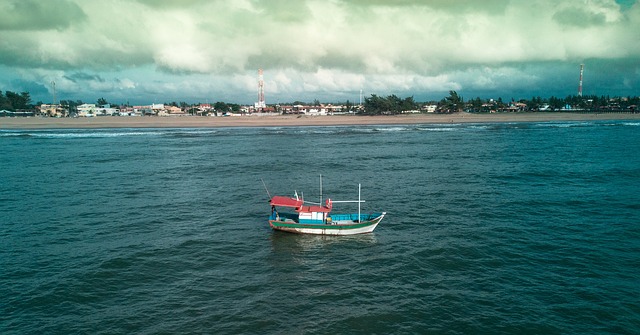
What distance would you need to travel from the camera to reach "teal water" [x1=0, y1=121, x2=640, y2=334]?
19953 millimetres

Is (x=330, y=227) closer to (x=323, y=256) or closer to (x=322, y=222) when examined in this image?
(x=322, y=222)

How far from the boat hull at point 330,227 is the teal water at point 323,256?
2.01 feet

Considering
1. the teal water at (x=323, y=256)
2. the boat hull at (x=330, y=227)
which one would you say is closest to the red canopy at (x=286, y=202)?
the boat hull at (x=330, y=227)

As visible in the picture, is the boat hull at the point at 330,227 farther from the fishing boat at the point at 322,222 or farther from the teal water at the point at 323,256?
the teal water at the point at 323,256

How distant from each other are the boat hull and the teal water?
0.61 metres

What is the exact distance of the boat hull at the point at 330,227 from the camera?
31.6m

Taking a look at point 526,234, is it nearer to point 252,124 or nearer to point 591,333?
point 591,333

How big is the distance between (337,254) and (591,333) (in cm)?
1523

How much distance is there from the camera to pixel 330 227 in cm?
3177

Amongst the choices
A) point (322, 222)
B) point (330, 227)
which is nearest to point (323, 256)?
point (330, 227)

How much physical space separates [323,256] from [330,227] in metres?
4.10

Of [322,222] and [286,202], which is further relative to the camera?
[286,202]

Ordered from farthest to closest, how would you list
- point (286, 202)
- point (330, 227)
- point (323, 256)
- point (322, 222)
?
point (286, 202) < point (322, 222) < point (330, 227) < point (323, 256)

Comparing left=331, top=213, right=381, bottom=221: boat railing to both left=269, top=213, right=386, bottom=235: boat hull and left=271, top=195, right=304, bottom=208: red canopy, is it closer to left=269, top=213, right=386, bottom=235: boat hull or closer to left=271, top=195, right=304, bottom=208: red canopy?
left=269, top=213, right=386, bottom=235: boat hull
